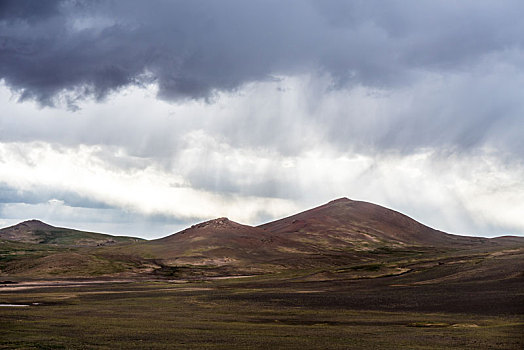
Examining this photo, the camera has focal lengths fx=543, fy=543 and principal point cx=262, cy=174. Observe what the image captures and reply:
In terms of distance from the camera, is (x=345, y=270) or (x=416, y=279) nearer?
(x=416, y=279)

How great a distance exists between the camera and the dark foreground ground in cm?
4734

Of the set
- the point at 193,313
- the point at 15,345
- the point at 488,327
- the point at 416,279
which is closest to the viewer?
the point at 15,345

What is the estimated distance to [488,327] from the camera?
61.1m

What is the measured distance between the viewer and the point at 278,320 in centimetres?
6794

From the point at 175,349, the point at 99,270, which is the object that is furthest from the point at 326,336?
the point at 99,270

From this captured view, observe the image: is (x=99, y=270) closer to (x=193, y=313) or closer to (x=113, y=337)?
(x=193, y=313)

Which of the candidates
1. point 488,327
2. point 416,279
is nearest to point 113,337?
point 488,327

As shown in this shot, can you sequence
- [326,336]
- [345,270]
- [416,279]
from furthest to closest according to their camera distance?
[345,270]
[416,279]
[326,336]

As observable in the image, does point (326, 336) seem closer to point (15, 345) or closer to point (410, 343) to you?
point (410, 343)

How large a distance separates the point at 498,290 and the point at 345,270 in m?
72.4

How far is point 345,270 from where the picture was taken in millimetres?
179125

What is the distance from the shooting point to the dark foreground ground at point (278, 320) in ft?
155

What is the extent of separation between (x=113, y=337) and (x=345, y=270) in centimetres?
13703

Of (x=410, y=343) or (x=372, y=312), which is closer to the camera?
(x=410, y=343)
